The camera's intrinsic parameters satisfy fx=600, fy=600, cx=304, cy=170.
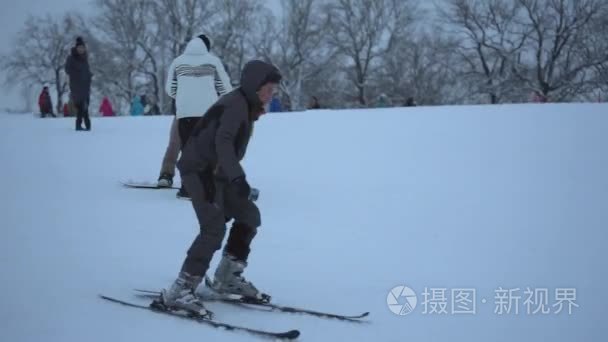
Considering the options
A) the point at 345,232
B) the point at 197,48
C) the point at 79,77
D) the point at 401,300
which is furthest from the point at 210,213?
the point at 79,77

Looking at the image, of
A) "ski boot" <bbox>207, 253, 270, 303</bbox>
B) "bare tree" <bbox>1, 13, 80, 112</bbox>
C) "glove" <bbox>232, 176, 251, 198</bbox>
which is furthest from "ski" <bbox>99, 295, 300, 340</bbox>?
"bare tree" <bbox>1, 13, 80, 112</bbox>

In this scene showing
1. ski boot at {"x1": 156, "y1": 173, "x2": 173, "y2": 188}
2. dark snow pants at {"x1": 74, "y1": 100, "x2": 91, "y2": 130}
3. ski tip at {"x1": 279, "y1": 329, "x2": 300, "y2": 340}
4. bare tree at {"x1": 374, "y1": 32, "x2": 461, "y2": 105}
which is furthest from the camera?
bare tree at {"x1": 374, "y1": 32, "x2": 461, "y2": 105}

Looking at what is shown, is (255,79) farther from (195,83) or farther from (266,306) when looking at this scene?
(195,83)

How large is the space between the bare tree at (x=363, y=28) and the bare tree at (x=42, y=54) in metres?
20.6

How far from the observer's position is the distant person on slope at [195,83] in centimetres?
665

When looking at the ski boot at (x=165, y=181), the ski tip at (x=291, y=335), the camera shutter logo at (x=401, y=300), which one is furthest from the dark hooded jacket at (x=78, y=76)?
the ski tip at (x=291, y=335)

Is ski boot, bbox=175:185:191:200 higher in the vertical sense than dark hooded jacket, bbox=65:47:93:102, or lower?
lower

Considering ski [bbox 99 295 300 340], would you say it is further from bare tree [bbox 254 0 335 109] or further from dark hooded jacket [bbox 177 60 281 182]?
bare tree [bbox 254 0 335 109]

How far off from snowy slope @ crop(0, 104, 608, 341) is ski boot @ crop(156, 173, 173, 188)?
16cm

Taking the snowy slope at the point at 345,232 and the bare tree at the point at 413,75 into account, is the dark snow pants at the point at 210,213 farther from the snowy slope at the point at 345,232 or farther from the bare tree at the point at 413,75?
the bare tree at the point at 413,75

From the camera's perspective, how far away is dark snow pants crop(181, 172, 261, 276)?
368 centimetres

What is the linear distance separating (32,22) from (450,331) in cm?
5106

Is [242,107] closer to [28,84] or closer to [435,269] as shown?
[435,269]

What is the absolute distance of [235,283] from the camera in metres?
4.01
